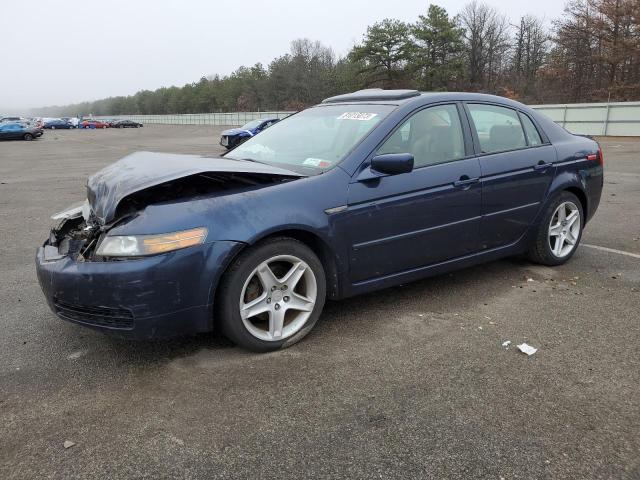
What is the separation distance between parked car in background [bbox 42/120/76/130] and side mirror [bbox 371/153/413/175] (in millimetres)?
83465

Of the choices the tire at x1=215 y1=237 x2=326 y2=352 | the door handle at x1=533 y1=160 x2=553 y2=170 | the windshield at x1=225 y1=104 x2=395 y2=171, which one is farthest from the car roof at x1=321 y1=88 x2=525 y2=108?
the tire at x1=215 y1=237 x2=326 y2=352

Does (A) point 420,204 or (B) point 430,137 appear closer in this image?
(A) point 420,204

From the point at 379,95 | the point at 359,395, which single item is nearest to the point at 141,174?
the point at 359,395

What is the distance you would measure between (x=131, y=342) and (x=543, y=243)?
139 inches

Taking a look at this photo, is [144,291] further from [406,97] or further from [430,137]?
[406,97]

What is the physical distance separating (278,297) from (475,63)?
61167 mm

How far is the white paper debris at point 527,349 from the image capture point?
10.5ft

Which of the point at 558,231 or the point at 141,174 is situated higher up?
the point at 141,174

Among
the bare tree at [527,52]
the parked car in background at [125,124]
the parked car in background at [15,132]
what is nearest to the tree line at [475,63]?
the bare tree at [527,52]

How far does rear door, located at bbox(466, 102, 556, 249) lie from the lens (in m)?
4.17

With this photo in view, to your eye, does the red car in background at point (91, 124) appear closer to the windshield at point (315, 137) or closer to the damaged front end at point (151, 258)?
the windshield at point (315, 137)

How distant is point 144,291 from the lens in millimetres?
2811

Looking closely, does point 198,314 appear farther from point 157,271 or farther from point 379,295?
point 379,295

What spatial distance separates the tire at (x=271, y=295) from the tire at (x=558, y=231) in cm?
239
